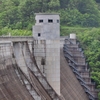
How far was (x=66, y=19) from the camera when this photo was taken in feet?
251

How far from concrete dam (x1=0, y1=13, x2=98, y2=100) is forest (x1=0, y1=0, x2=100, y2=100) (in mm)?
17764

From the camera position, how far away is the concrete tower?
28.6 meters

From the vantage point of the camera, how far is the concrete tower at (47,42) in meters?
28.6

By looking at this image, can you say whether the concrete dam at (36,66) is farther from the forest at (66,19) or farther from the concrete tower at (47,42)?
the forest at (66,19)

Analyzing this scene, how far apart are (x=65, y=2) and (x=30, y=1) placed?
14.5 m

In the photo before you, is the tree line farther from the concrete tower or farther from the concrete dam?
the concrete tower

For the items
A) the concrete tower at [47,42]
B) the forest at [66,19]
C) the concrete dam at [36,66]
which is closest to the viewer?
the concrete dam at [36,66]

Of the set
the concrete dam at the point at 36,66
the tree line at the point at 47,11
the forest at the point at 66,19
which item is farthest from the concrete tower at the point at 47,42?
the tree line at the point at 47,11

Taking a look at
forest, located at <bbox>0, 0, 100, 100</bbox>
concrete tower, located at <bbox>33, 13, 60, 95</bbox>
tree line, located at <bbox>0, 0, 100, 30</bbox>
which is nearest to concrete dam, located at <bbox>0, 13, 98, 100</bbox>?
concrete tower, located at <bbox>33, 13, 60, 95</bbox>

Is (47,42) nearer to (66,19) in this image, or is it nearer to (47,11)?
(47,11)

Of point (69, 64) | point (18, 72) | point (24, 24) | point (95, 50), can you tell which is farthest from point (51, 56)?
point (24, 24)

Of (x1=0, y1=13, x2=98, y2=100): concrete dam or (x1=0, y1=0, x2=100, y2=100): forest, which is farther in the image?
(x1=0, y1=0, x2=100, y2=100): forest

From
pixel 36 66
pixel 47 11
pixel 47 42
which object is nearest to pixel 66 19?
pixel 47 11

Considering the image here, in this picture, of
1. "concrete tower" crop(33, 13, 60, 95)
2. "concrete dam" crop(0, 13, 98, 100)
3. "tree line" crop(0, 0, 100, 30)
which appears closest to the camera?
"concrete dam" crop(0, 13, 98, 100)
